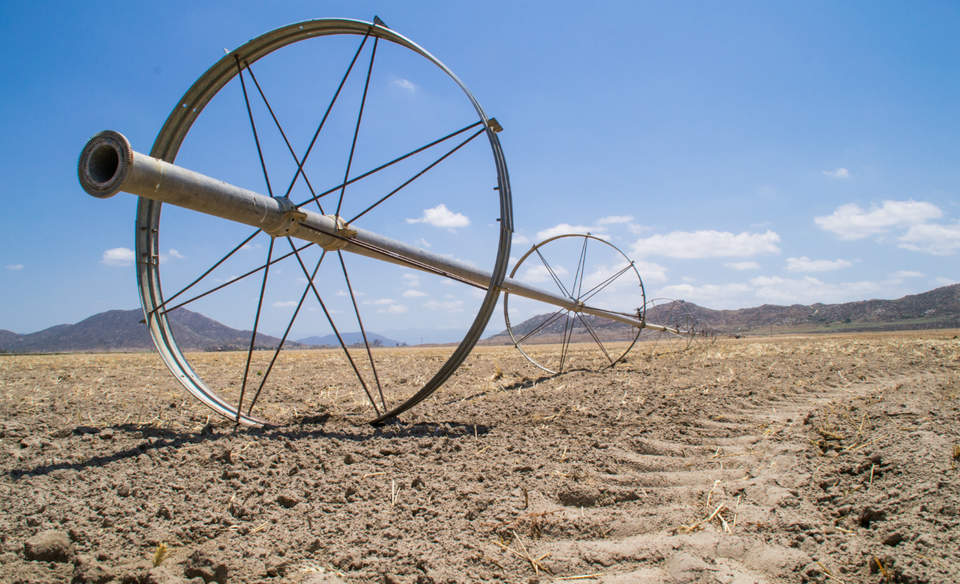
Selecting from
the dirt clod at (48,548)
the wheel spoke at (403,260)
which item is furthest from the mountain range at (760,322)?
the dirt clod at (48,548)

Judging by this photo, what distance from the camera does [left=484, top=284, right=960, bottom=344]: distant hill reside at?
3595 inches

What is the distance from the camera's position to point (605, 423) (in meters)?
5.99

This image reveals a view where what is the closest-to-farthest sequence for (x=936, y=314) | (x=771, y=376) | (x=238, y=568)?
(x=238, y=568) < (x=771, y=376) < (x=936, y=314)

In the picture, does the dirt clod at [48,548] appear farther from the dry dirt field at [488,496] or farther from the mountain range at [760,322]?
the mountain range at [760,322]

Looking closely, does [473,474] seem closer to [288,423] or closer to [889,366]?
[288,423]

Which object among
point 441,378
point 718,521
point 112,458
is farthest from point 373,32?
point 718,521

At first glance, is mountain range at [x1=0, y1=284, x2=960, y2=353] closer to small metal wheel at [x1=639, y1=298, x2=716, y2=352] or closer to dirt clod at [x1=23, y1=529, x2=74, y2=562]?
small metal wheel at [x1=639, y1=298, x2=716, y2=352]

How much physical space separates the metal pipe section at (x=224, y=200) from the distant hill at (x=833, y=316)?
259 ft

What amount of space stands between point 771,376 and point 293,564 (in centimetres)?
1020

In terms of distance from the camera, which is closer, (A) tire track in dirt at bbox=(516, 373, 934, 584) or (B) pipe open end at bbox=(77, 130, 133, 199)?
(A) tire track in dirt at bbox=(516, 373, 934, 584)

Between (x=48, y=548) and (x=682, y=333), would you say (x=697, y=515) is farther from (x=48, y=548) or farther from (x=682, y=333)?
(x=682, y=333)

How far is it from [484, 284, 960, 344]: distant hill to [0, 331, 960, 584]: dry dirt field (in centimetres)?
7994

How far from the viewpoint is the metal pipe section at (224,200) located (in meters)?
4.05

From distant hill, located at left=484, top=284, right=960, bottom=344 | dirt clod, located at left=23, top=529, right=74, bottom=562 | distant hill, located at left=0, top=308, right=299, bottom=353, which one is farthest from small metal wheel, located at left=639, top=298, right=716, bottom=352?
distant hill, located at left=0, top=308, right=299, bottom=353
